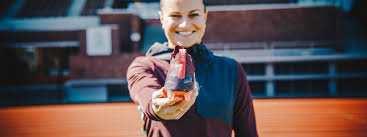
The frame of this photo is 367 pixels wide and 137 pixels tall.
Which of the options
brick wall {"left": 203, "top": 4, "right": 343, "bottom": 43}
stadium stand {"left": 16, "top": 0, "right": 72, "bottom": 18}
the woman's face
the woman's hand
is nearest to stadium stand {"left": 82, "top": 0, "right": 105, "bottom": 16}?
stadium stand {"left": 16, "top": 0, "right": 72, "bottom": 18}

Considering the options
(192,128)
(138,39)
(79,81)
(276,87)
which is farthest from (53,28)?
(192,128)

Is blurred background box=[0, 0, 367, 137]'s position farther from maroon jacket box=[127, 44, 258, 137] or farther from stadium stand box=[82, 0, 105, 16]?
maroon jacket box=[127, 44, 258, 137]

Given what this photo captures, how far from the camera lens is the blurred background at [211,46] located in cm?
1329

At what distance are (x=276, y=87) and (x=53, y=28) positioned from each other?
14.9 m

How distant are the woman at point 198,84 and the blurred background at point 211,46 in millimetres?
10946

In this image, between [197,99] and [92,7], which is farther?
[92,7]

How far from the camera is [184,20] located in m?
1.19

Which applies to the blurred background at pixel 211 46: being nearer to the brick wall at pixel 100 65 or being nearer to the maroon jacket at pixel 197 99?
the brick wall at pixel 100 65

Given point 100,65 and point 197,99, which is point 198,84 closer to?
→ point 197,99

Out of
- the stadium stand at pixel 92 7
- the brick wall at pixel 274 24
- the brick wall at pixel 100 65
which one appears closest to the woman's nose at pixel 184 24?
the brick wall at pixel 100 65

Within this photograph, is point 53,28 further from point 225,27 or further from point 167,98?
point 167,98

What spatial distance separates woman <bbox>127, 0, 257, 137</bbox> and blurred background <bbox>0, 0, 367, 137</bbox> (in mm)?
10946

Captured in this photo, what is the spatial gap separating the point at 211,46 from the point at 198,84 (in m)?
14.0

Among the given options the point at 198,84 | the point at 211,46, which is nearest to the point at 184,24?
the point at 198,84
